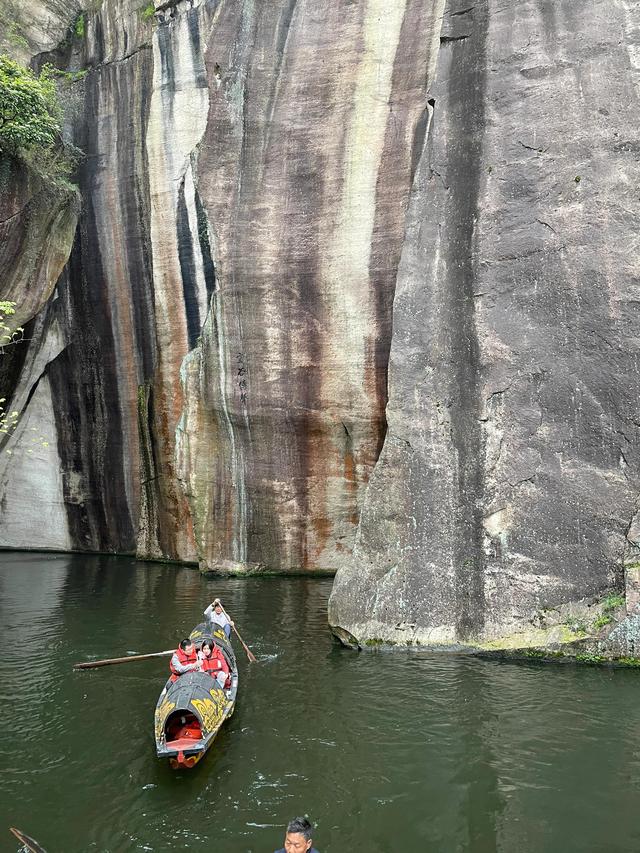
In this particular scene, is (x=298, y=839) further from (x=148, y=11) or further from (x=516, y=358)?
(x=148, y=11)

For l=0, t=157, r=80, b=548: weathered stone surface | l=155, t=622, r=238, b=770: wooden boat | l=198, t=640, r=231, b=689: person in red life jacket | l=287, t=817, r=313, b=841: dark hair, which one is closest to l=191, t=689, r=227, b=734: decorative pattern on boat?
l=155, t=622, r=238, b=770: wooden boat

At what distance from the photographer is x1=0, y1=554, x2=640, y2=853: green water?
6.33 m

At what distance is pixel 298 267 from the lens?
Result: 54.1ft

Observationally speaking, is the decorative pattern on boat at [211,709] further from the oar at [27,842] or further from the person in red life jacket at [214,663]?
the oar at [27,842]

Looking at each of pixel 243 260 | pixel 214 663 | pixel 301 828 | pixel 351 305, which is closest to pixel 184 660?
pixel 214 663

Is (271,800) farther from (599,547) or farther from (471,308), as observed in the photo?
(471,308)

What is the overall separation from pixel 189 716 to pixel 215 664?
4.74ft

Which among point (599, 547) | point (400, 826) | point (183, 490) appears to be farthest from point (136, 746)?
point (183, 490)

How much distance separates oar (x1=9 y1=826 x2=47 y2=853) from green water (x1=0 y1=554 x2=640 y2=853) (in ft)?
0.53

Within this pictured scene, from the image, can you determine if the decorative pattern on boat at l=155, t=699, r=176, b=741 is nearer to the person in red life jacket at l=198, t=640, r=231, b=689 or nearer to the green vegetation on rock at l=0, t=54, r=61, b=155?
the person in red life jacket at l=198, t=640, r=231, b=689

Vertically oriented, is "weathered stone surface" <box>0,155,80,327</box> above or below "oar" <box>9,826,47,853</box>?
above

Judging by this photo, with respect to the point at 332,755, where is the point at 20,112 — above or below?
above

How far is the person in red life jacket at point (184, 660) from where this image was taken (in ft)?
29.4

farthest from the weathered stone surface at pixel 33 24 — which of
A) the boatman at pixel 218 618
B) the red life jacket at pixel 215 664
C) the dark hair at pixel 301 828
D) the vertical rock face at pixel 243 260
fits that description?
the dark hair at pixel 301 828
